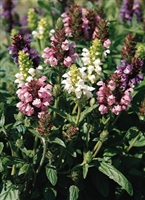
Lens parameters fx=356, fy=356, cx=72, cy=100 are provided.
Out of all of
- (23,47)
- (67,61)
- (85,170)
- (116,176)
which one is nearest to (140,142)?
(116,176)

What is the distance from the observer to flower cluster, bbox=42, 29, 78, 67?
2959 mm

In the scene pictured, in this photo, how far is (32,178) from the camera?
3.29 metres

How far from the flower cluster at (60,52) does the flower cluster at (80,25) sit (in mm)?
544

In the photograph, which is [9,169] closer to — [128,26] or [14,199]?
[14,199]

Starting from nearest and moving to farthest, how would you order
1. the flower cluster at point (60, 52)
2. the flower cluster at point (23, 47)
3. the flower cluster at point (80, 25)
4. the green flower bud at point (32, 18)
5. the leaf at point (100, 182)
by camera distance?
the flower cluster at point (60, 52)
the flower cluster at point (23, 47)
the leaf at point (100, 182)
the flower cluster at point (80, 25)
the green flower bud at point (32, 18)

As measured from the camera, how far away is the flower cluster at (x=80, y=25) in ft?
11.5


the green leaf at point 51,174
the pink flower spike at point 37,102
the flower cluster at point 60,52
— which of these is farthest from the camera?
the flower cluster at point 60,52

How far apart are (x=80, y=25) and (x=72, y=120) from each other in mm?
1046

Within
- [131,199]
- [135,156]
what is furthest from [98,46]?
[131,199]

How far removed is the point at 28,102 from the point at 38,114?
0.13m

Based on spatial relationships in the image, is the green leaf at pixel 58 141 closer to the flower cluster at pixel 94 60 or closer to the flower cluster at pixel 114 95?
the flower cluster at pixel 114 95

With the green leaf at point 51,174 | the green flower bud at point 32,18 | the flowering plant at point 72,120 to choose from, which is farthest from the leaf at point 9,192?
the green flower bud at point 32,18

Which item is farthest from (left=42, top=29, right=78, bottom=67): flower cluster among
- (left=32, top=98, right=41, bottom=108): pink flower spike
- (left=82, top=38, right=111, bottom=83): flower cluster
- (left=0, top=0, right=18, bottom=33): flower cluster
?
(left=0, top=0, right=18, bottom=33): flower cluster

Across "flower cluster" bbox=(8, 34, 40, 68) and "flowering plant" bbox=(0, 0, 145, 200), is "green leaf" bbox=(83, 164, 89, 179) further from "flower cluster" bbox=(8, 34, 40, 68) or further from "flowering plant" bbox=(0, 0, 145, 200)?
"flower cluster" bbox=(8, 34, 40, 68)
